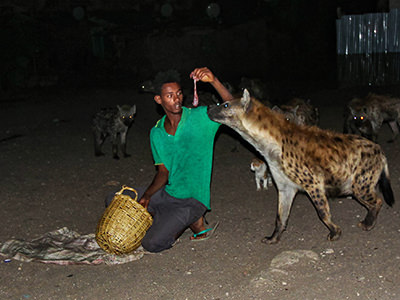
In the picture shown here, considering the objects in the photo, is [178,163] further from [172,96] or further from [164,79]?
[164,79]

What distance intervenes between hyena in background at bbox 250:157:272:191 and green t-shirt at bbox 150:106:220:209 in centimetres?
130

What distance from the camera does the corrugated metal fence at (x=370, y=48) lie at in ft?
32.1

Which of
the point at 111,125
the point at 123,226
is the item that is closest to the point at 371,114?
the point at 111,125

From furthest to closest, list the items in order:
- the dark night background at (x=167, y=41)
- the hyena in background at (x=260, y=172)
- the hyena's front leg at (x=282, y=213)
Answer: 1. the dark night background at (x=167, y=41)
2. the hyena in background at (x=260, y=172)
3. the hyena's front leg at (x=282, y=213)

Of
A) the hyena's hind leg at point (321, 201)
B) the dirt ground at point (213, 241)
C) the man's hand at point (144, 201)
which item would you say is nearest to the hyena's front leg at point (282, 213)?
the dirt ground at point (213, 241)

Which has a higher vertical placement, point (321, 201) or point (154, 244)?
point (321, 201)

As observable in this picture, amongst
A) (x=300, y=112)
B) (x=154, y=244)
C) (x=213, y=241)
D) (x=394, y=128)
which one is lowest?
(x=213, y=241)

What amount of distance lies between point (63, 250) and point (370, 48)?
8.18 m

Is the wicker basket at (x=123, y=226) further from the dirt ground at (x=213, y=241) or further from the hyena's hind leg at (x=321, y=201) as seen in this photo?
the hyena's hind leg at (x=321, y=201)

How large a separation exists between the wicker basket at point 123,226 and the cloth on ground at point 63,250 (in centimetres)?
9

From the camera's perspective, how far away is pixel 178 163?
367 centimetres

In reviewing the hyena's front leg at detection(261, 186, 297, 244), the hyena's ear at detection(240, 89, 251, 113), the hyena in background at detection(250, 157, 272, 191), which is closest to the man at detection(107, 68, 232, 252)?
the hyena's ear at detection(240, 89, 251, 113)

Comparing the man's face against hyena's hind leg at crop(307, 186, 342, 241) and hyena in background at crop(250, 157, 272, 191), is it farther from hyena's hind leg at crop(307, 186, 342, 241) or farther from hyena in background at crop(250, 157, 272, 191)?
hyena in background at crop(250, 157, 272, 191)

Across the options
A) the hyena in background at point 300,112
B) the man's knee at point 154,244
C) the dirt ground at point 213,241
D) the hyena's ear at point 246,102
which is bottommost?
the dirt ground at point 213,241
